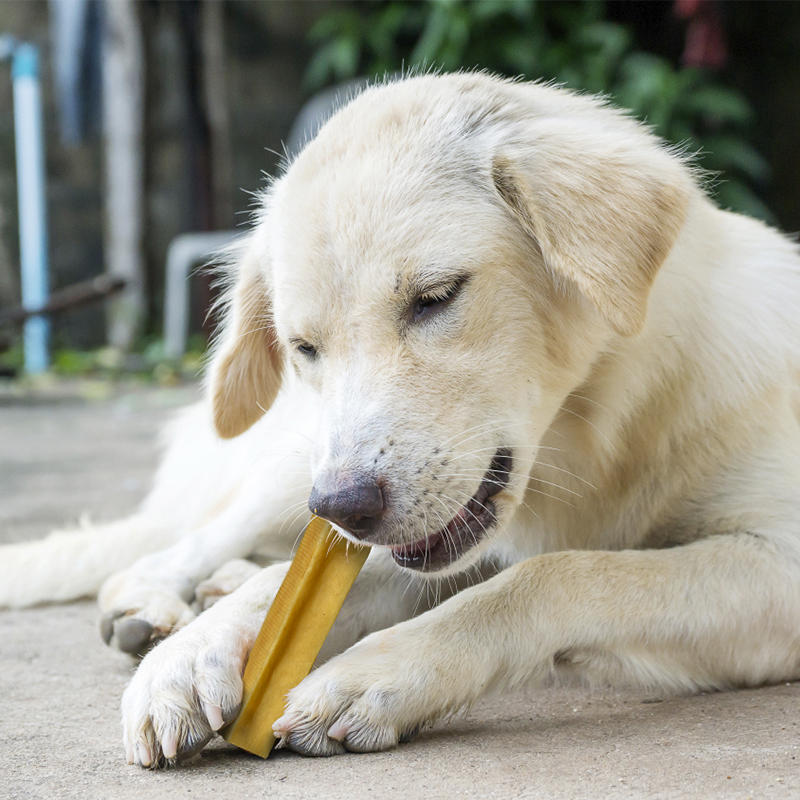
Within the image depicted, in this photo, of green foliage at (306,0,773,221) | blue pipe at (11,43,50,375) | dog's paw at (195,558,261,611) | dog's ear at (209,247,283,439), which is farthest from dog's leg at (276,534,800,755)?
blue pipe at (11,43,50,375)

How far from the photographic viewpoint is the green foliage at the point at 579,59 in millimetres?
8469

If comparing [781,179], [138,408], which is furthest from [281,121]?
[781,179]

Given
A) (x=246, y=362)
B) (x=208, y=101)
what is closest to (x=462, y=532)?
(x=246, y=362)

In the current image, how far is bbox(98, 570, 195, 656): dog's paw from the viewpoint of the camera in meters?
2.32

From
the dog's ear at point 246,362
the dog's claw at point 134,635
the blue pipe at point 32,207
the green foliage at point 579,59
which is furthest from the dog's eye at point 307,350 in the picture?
the blue pipe at point 32,207

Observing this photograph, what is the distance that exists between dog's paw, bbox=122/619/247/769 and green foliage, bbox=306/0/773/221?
715 cm

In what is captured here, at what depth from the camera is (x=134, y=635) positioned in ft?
7.59

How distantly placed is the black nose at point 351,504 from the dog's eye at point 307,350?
1.50 ft

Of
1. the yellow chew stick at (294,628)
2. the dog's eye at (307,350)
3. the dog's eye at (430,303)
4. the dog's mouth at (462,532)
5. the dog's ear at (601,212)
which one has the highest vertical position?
the dog's ear at (601,212)

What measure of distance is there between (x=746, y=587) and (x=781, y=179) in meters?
7.75

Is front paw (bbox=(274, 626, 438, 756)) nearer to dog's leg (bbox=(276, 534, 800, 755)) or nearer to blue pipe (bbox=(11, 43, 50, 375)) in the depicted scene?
dog's leg (bbox=(276, 534, 800, 755))

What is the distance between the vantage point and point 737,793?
1.52 metres

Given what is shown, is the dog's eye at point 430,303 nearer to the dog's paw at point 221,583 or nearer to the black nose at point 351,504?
the black nose at point 351,504

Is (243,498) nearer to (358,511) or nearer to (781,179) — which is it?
(358,511)
